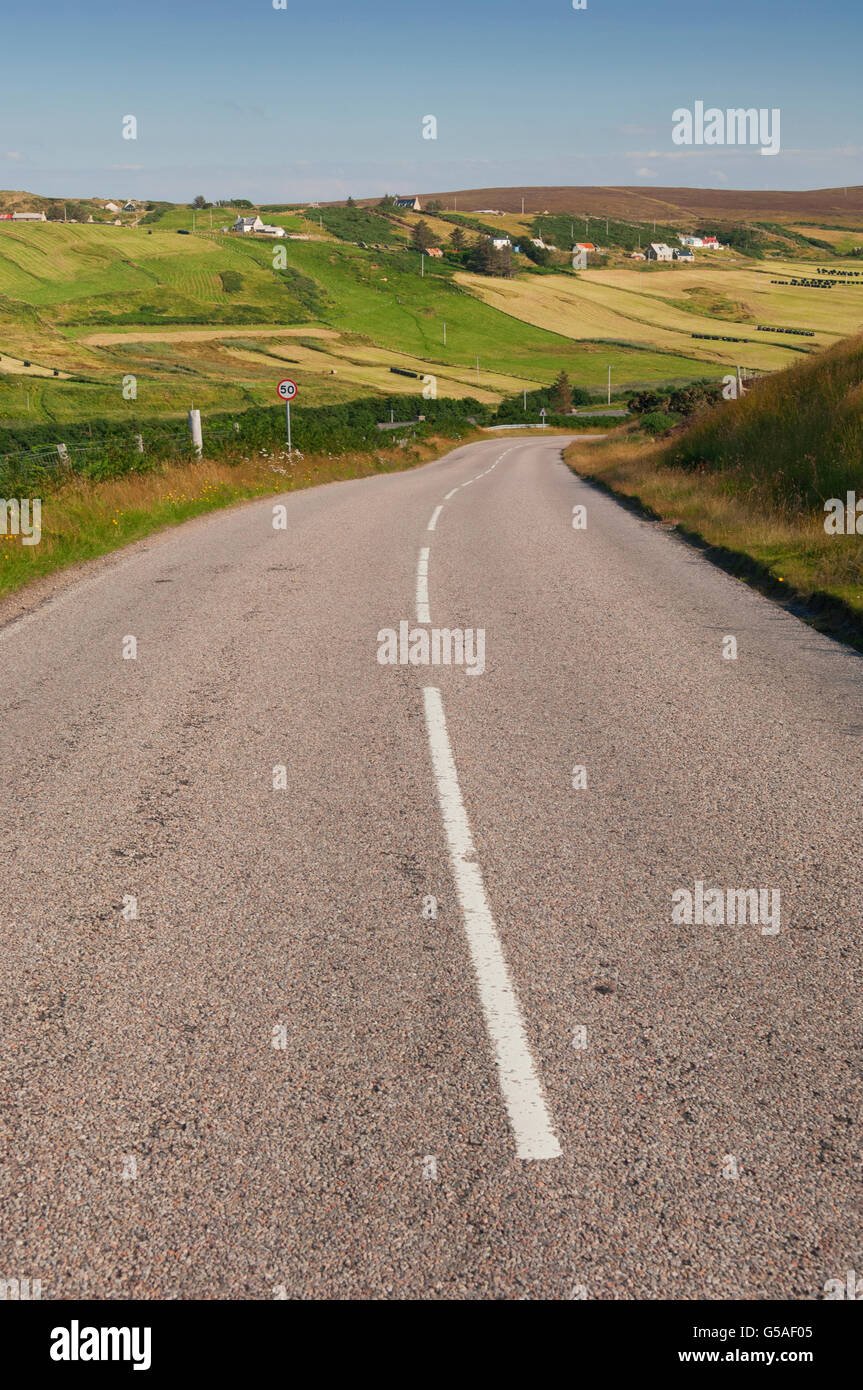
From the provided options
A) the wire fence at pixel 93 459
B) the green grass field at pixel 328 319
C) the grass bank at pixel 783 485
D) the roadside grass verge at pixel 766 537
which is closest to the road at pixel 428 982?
the roadside grass verge at pixel 766 537

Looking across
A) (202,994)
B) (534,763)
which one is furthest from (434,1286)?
(534,763)

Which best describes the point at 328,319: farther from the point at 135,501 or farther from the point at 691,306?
the point at 135,501

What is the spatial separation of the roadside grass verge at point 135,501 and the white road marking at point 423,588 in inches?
189

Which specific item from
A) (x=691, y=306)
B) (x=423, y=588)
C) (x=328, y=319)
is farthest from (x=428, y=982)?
(x=691, y=306)

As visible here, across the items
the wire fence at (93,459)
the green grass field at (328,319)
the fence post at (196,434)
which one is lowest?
the wire fence at (93,459)

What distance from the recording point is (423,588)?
39.4 ft

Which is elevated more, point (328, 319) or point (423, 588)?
point (328, 319)

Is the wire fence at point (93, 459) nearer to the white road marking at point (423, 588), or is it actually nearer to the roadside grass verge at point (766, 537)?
the white road marking at point (423, 588)

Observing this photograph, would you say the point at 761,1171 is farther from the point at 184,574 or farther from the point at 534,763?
the point at 184,574

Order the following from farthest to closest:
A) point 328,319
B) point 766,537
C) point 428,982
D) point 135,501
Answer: point 328,319 < point 135,501 < point 766,537 < point 428,982

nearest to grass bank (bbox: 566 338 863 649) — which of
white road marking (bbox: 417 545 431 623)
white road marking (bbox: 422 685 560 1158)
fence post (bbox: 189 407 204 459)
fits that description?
white road marking (bbox: 417 545 431 623)

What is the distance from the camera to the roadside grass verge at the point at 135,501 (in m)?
13.7

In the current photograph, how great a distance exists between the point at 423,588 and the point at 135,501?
8.88 meters
